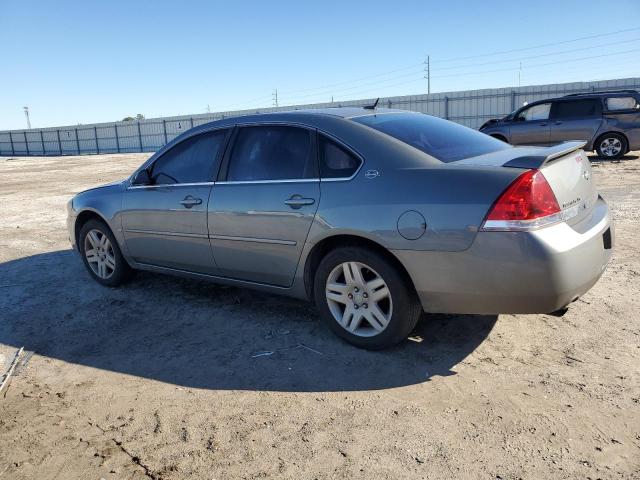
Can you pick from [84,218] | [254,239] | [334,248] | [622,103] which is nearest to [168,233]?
[254,239]

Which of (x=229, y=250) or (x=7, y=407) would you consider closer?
(x=7, y=407)

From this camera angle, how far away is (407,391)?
10.1ft

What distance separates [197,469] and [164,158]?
3.06 metres

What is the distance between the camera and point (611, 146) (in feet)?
44.9

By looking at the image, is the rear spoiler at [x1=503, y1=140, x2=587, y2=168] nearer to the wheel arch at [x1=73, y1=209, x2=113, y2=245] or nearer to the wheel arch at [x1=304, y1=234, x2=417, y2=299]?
the wheel arch at [x1=304, y1=234, x2=417, y2=299]

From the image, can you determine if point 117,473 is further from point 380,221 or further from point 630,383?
point 630,383

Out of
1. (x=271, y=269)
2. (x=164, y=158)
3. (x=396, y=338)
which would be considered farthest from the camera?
(x=164, y=158)

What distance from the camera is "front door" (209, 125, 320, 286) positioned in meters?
3.74

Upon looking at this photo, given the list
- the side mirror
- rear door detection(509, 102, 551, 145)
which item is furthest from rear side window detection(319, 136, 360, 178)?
rear door detection(509, 102, 551, 145)

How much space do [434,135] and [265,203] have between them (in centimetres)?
130

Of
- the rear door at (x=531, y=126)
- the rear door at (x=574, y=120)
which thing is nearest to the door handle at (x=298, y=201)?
the rear door at (x=574, y=120)

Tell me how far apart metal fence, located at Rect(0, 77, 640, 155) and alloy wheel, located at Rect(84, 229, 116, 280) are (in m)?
15.0

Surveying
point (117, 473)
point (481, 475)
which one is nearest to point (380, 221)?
point (481, 475)

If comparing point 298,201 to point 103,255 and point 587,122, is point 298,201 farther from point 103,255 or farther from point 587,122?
point 587,122
